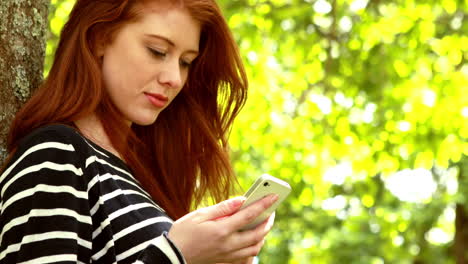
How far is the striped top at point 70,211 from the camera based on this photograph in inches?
74.4

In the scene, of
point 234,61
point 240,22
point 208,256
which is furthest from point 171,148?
point 240,22

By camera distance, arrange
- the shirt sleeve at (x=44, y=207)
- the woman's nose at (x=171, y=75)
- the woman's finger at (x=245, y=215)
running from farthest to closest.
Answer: the woman's nose at (x=171, y=75)
the woman's finger at (x=245, y=215)
the shirt sleeve at (x=44, y=207)

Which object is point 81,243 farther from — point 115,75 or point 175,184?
point 175,184

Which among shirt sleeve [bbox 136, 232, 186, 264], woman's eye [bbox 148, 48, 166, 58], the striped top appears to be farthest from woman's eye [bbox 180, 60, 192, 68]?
shirt sleeve [bbox 136, 232, 186, 264]

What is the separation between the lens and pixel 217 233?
6.49ft

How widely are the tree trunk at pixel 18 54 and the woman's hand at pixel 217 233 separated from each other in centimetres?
69

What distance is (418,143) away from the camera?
6316 mm

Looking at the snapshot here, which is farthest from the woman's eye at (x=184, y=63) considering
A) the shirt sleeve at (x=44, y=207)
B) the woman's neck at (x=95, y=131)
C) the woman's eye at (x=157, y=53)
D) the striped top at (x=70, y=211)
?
the shirt sleeve at (x=44, y=207)

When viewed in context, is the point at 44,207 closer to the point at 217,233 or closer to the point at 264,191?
the point at 217,233

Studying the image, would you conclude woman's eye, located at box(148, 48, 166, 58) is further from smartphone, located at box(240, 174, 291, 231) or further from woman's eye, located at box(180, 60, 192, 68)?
smartphone, located at box(240, 174, 291, 231)

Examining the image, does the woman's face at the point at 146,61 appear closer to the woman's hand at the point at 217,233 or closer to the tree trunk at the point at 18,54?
the tree trunk at the point at 18,54

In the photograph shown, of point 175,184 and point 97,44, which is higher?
point 97,44

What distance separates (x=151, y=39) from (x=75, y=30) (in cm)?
22

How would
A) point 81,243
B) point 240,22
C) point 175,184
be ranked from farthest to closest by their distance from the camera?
1. point 240,22
2. point 175,184
3. point 81,243
